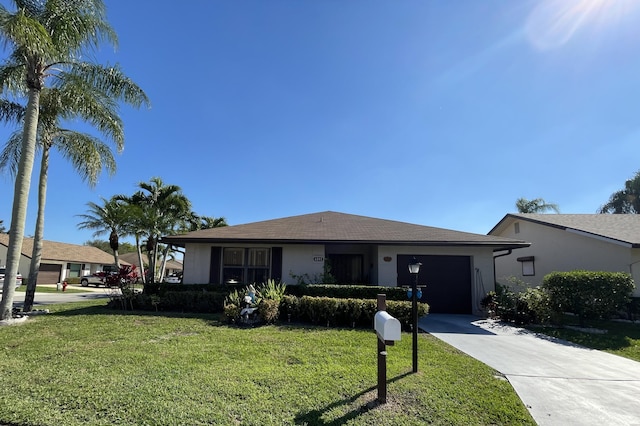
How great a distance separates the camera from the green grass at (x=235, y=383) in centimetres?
345

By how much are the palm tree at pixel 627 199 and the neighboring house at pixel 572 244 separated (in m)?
22.8

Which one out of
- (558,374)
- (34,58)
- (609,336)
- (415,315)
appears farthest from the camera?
(34,58)

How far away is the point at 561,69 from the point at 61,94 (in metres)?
15.2

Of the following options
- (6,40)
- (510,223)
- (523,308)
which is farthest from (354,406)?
(510,223)

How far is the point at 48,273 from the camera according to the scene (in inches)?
Answer: 1286

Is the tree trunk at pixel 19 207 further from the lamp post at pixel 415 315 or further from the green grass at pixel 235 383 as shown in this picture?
the lamp post at pixel 415 315

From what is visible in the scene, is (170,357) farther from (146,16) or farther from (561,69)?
(561,69)

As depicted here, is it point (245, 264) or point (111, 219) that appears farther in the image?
point (111, 219)

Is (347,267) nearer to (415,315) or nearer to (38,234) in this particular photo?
(415,315)

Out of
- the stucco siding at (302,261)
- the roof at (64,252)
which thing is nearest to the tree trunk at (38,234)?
the stucco siding at (302,261)

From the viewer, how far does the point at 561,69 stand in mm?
9484

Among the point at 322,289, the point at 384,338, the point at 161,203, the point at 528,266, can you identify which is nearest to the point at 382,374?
the point at 384,338

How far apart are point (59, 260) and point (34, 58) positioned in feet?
104

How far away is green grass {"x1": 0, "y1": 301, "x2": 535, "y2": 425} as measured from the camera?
11.3 ft
